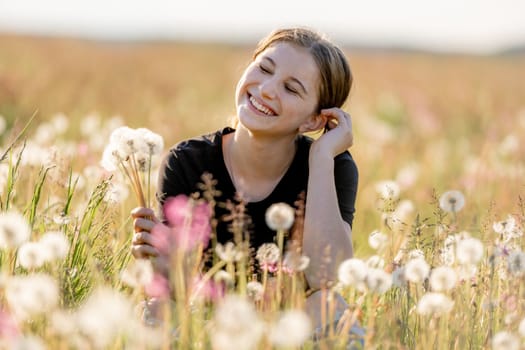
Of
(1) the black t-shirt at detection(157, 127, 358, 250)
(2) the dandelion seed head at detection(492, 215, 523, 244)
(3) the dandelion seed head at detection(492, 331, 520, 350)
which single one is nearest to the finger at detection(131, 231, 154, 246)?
(1) the black t-shirt at detection(157, 127, 358, 250)

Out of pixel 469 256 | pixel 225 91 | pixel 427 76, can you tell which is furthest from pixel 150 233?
pixel 427 76

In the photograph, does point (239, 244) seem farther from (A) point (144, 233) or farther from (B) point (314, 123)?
(B) point (314, 123)

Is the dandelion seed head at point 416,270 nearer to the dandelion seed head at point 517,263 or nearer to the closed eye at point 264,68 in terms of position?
the dandelion seed head at point 517,263

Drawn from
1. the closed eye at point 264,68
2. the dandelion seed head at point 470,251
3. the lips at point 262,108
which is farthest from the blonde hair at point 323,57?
the dandelion seed head at point 470,251

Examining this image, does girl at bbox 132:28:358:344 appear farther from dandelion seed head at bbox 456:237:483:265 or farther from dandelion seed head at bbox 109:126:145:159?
dandelion seed head at bbox 456:237:483:265

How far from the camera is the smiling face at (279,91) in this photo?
347 cm

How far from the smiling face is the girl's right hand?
0.62 meters

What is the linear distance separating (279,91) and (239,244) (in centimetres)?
123

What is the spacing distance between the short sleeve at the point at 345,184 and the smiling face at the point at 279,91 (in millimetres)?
230

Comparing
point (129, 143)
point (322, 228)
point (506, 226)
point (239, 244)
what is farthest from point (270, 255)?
point (506, 226)

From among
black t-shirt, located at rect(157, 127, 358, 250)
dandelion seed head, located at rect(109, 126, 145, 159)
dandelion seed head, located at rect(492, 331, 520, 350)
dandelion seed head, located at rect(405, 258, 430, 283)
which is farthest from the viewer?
black t-shirt, located at rect(157, 127, 358, 250)

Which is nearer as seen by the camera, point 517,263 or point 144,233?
point 517,263

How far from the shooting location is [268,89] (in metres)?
3.46

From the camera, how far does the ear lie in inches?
144
